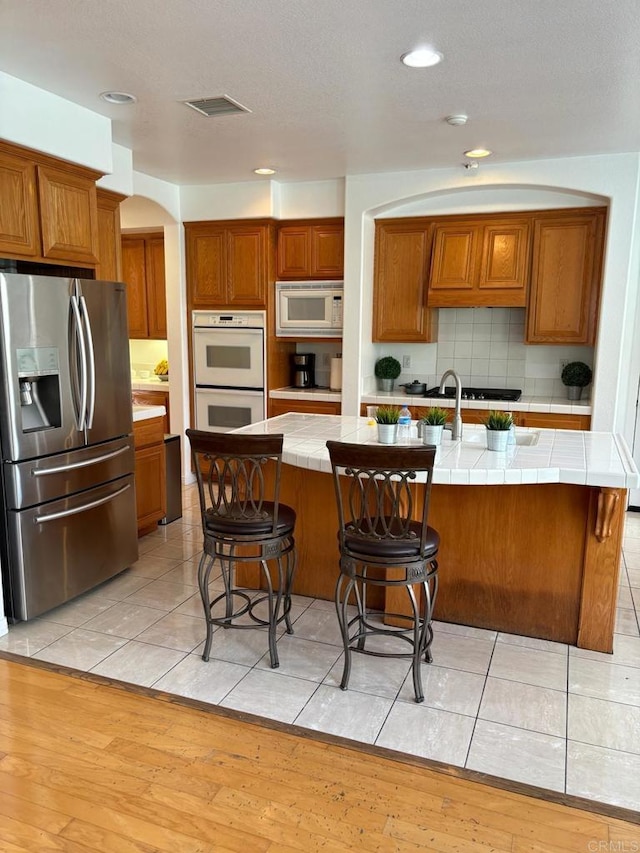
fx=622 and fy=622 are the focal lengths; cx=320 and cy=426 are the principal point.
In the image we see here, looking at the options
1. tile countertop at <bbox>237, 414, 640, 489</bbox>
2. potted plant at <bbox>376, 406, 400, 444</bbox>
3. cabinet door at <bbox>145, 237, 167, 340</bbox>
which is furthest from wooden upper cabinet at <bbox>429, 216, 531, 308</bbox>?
cabinet door at <bbox>145, 237, 167, 340</bbox>

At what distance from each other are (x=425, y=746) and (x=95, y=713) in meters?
1.28

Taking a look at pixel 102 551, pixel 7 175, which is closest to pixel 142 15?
pixel 7 175

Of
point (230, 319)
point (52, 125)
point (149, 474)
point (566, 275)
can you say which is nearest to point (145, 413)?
point (149, 474)

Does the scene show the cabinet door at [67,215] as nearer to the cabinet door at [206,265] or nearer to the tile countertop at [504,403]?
the cabinet door at [206,265]

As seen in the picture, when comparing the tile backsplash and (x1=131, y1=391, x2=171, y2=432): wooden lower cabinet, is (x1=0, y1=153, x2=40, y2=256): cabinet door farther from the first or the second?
the tile backsplash

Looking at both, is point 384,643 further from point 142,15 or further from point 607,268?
point 607,268

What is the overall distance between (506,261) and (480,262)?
20cm

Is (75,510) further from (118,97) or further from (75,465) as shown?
(118,97)

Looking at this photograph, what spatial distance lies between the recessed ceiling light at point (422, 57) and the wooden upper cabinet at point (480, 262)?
7.20 feet

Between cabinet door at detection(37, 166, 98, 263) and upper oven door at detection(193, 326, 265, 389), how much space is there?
2.04m

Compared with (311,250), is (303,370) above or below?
below

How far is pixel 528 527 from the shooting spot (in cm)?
297

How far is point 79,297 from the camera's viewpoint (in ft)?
10.6

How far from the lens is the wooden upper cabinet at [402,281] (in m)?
5.13
